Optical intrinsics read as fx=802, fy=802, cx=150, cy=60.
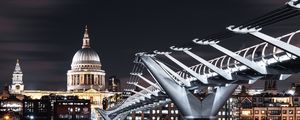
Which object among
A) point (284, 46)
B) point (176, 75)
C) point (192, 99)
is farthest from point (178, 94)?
point (284, 46)

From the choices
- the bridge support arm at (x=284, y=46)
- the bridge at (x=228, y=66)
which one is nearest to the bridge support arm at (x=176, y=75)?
the bridge at (x=228, y=66)

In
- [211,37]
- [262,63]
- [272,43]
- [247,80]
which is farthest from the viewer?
[247,80]

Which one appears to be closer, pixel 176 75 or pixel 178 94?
pixel 178 94

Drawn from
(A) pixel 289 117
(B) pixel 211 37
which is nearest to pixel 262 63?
(B) pixel 211 37

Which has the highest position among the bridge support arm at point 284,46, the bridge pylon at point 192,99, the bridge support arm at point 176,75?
the bridge support arm at point 176,75

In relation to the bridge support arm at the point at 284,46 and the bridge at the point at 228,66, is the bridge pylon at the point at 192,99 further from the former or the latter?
the bridge support arm at the point at 284,46

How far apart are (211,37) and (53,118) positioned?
141m

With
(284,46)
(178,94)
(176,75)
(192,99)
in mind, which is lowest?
(192,99)

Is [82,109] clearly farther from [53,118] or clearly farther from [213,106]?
[213,106]

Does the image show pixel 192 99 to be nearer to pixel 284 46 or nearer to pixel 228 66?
pixel 228 66

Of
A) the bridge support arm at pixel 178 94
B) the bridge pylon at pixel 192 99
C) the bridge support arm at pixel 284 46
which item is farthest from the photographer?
the bridge support arm at pixel 178 94

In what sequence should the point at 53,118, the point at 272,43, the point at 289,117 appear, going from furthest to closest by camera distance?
the point at 53,118, the point at 289,117, the point at 272,43

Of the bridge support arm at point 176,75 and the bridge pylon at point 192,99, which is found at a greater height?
the bridge support arm at point 176,75

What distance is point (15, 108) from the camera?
640ft
